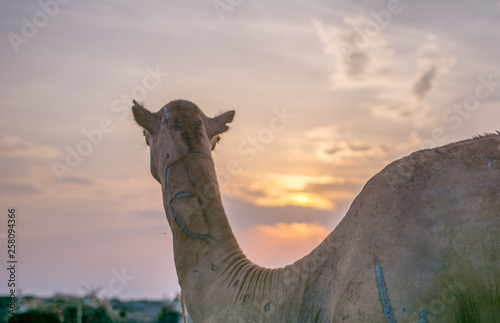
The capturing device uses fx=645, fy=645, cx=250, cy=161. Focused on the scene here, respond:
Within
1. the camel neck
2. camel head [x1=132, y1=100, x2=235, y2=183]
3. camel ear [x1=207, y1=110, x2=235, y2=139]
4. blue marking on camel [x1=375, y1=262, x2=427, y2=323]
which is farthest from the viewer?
camel ear [x1=207, y1=110, x2=235, y2=139]

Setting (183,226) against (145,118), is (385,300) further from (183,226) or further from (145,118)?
(145,118)

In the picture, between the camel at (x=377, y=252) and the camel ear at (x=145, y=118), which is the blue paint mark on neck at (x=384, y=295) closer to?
the camel at (x=377, y=252)

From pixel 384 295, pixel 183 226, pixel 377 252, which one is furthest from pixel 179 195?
pixel 384 295

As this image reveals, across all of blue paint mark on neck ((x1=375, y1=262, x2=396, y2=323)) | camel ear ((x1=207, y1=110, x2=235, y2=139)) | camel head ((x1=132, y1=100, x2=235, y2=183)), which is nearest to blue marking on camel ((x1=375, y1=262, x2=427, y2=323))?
blue paint mark on neck ((x1=375, y1=262, x2=396, y2=323))

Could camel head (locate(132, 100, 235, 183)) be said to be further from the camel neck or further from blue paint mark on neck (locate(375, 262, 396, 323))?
blue paint mark on neck (locate(375, 262, 396, 323))

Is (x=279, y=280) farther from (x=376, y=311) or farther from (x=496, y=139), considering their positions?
(x=496, y=139)

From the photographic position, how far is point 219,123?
34.5ft

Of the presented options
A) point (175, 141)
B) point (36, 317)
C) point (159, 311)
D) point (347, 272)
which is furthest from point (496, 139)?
point (36, 317)

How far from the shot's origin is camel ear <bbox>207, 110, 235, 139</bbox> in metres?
10.2

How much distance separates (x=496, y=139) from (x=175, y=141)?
14.0 ft

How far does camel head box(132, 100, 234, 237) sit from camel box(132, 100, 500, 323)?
0.07ft

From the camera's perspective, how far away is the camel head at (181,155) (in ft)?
28.6

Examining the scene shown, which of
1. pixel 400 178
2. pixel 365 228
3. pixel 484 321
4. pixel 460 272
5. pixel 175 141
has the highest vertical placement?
pixel 175 141

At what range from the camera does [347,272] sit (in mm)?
6832
